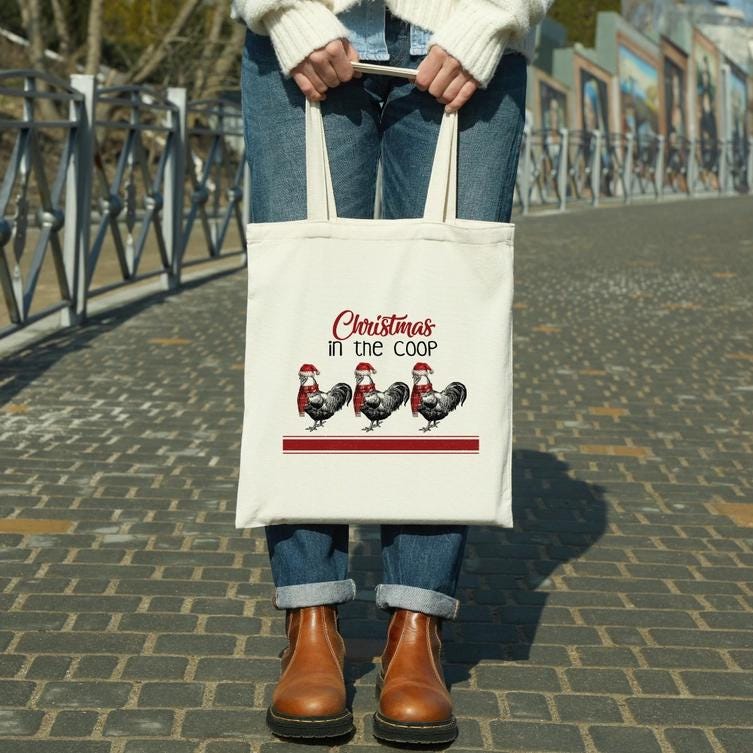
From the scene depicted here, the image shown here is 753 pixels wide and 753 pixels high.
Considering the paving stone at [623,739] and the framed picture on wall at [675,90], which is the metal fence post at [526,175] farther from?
the framed picture on wall at [675,90]

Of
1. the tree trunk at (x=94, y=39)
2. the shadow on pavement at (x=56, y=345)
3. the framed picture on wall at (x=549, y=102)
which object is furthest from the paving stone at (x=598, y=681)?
the framed picture on wall at (x=549, y=102)

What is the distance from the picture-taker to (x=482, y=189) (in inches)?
104

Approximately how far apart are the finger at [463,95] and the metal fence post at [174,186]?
23.9 ft

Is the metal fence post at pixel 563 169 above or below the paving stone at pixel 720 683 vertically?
below

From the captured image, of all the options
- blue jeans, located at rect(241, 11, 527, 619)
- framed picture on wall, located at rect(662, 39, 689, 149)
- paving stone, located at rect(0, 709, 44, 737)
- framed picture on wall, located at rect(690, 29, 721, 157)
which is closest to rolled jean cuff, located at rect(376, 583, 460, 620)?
blue jeans, located at rect(241, 11, 527, 619)

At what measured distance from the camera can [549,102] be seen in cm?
3369

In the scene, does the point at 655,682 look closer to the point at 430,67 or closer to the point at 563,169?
the point at 430,67

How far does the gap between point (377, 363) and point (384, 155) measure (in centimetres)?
40

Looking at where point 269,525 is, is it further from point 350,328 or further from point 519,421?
point 519,421

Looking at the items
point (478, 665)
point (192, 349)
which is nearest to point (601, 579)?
point (478, 665)

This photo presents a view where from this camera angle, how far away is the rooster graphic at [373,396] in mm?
2523

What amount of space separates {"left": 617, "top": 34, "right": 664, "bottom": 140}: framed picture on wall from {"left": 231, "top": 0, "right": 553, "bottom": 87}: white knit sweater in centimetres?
3784

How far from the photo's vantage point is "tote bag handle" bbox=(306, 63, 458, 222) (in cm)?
254

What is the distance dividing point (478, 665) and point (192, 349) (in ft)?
14.4
